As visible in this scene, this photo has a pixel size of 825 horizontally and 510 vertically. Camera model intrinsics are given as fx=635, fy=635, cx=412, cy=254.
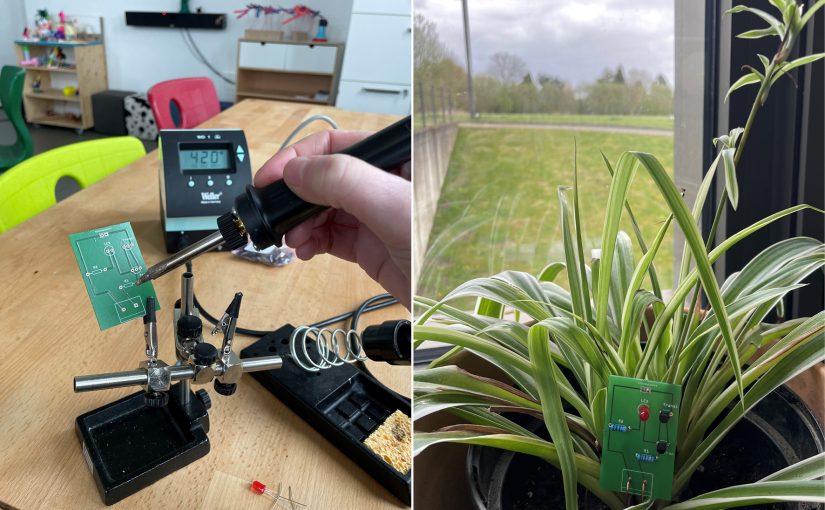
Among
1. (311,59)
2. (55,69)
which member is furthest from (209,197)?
→ (55,69)

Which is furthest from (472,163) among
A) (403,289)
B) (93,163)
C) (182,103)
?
(182,103)

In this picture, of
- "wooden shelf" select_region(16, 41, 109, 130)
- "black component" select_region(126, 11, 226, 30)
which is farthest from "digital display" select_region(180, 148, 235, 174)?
"wooden shelf" select_region(16, 41, 109, 130)

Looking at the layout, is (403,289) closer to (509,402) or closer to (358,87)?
(509,402)

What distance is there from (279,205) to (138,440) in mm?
331

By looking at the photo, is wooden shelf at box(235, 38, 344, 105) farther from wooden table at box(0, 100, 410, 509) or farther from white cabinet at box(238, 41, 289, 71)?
wooden table at box(0, 100, 410, 509)

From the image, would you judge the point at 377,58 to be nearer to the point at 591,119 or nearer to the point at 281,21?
the point at 281,21

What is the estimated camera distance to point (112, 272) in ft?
2.22

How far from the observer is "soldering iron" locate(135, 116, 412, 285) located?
589 millimetres

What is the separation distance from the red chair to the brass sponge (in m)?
1.99

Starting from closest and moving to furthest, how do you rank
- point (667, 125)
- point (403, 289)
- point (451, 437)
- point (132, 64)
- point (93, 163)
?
1. point (451, 437)
2. point (403, 289)
3. point (667, 125)
4. point (93, 163)
5. point (132, 64)

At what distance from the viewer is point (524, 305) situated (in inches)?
25.7

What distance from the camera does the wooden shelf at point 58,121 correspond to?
5.25 meters

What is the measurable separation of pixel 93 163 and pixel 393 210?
53.4 inches

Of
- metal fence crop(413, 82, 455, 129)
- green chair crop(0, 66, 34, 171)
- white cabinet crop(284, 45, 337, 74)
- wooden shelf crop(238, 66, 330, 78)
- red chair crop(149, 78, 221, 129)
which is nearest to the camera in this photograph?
metal fence crop(413, 82, 455, 129)
